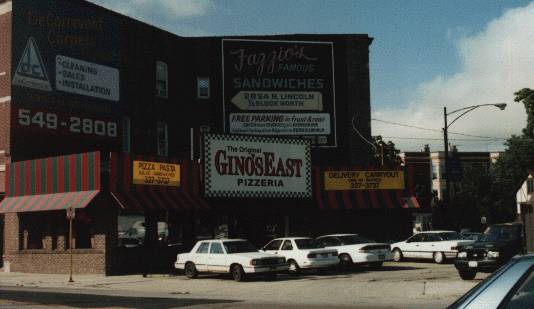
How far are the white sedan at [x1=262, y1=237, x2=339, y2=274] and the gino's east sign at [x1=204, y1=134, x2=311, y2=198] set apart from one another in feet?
22.0

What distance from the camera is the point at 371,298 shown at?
57.1 ft

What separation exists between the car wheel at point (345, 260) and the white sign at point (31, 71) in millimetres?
17632

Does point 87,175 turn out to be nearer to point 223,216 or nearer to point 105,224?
point 105,224

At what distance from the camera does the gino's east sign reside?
32281mm

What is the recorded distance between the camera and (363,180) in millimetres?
36656

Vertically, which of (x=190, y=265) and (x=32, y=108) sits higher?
(x=32, y=108)

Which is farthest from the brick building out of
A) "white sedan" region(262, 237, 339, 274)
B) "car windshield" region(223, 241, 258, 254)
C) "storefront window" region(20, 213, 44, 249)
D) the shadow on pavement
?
the shadow on pavement

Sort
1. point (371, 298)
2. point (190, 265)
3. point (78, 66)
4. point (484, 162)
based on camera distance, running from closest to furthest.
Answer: point (371, 298), point (190, 265), point (78, 66), point (484, 162)

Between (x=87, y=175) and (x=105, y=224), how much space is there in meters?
2.26

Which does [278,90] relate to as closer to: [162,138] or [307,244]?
[162,138]

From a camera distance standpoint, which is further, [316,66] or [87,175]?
[316,66]

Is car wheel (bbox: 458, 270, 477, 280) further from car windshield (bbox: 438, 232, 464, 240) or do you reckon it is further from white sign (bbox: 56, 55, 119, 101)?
white sign (bbox: 56, 55, 119, 101)

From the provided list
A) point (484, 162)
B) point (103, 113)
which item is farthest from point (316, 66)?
point (484, 162)

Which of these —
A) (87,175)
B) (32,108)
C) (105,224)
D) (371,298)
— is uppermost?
(32,108)
